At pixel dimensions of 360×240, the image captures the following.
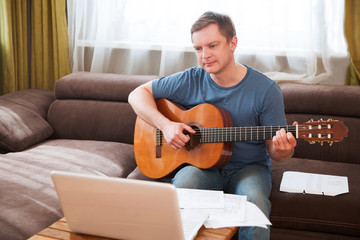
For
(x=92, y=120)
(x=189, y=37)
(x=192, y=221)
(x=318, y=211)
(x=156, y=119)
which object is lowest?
(x=318, y=211)

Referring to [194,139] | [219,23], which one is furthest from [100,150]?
[219,23]

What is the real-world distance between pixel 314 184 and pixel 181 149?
64cm

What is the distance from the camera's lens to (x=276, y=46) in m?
2.96

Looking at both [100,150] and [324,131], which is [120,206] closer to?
[324,131]

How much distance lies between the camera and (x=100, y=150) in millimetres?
2582

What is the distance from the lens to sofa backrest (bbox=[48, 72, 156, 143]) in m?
2.83

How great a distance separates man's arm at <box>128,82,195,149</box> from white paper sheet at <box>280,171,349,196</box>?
0.54 m

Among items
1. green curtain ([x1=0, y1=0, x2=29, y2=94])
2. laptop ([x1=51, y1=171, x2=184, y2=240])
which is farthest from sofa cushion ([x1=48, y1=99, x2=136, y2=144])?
laptop ([x1=51, y1=171, x2=184, y2=240])


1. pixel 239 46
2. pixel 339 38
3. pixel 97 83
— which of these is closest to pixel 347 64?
pixel 339 38

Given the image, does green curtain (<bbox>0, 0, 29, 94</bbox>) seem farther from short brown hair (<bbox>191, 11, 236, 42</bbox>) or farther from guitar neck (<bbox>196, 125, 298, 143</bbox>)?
guitar neck (<bbox>196, 125, 298, 143</bbox>)

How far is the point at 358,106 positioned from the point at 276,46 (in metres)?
0.72

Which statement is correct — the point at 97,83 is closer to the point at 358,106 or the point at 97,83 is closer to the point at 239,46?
the point at 239,46

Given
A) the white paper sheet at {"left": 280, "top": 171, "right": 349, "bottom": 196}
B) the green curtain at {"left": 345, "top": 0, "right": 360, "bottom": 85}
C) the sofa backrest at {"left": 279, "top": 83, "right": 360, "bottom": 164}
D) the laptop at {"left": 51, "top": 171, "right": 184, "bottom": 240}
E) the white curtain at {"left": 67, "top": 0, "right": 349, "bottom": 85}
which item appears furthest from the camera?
the white curtain at {"left": 67, "top": 0, "right": 349, "bottom": 85}

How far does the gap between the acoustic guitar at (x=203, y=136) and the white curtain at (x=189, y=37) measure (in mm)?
1004
